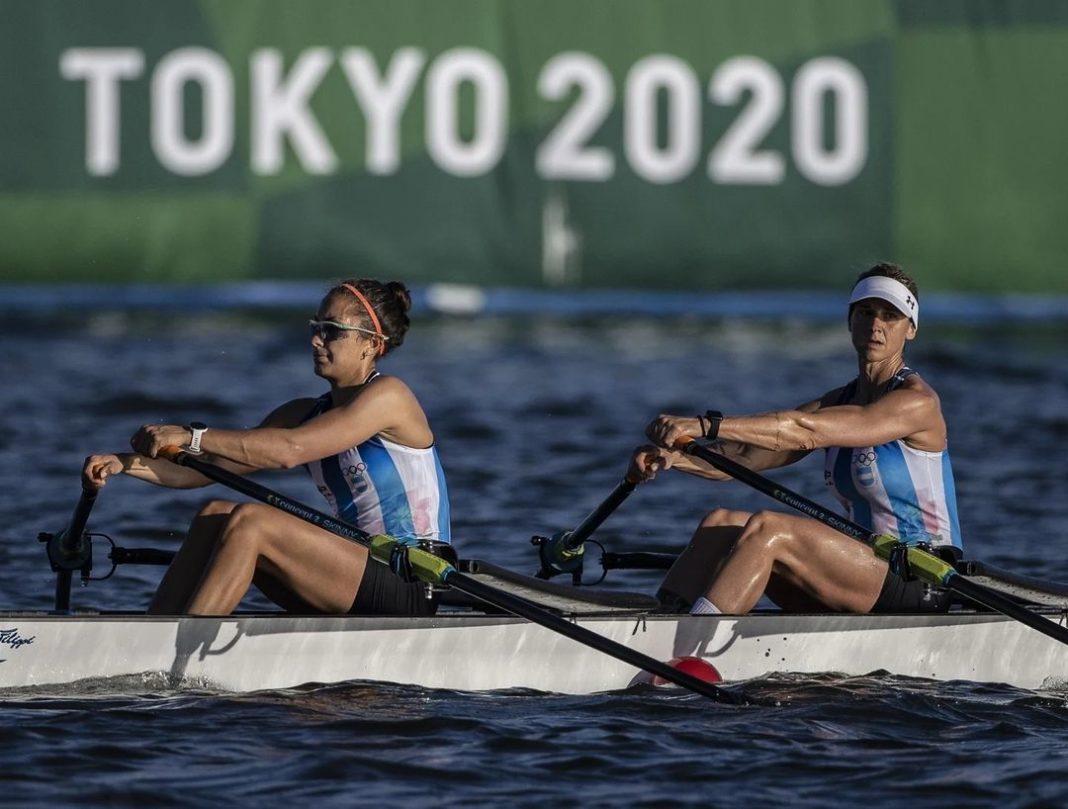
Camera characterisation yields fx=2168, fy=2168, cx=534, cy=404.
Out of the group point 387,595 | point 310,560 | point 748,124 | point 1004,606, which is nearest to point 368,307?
point 310,560

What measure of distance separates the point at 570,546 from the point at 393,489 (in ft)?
3.78

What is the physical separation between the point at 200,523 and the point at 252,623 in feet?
1.28

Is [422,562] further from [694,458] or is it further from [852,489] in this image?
[852,489]

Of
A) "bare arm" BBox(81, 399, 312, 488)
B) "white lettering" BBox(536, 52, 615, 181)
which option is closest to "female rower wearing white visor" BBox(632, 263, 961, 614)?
"bare arm" BBox(81, 399, 312, 488)

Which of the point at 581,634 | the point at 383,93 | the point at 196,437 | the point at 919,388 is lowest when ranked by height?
the point at 581,634

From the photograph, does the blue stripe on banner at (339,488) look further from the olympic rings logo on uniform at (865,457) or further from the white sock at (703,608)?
the olympic rings logo on uniform at (865,457)

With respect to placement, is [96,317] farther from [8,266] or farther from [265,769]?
[265,769]

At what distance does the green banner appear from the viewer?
15.5 meters

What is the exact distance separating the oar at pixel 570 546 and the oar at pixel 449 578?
1029mm

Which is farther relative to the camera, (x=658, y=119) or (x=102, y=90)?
(x=658, y=119)

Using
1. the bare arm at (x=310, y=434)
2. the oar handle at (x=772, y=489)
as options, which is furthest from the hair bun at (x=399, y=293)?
the oar handle at (x=772, y=489)

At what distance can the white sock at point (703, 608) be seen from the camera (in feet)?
24.7

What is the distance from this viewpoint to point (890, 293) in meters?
7.57

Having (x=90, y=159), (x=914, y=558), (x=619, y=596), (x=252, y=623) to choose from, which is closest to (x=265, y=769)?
(x=252, y=623)
